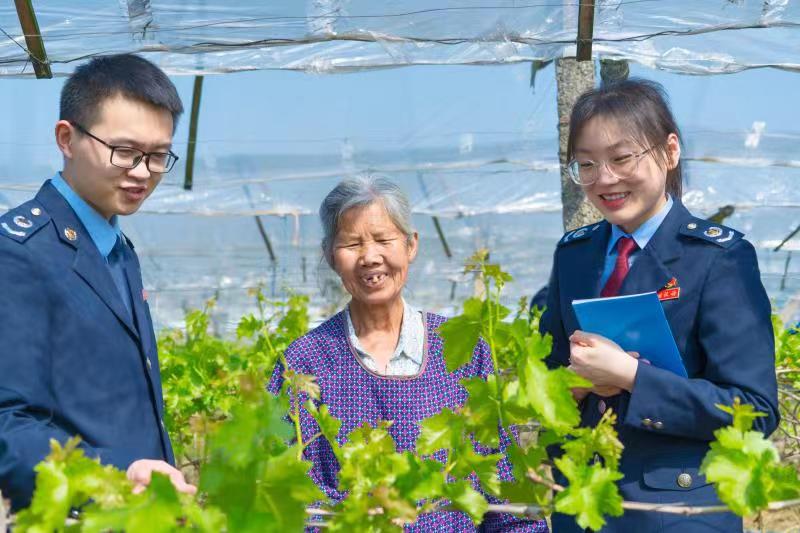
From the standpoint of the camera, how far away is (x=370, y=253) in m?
2.12

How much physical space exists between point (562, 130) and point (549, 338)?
2.96m

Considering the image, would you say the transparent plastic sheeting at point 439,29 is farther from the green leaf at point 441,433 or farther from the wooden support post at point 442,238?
the wooden support post at point 442,238

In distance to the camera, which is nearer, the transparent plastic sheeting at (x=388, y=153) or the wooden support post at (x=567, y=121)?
the wooden support post at (x=567, y=121)

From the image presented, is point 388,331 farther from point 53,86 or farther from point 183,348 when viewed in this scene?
point 53,86

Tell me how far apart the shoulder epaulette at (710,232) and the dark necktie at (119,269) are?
3.61ft

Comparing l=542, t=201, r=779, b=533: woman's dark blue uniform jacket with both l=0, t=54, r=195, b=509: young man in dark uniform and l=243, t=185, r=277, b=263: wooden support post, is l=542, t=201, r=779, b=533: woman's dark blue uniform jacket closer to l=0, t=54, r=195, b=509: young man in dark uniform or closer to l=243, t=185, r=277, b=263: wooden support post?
l=0, t=54, r=195, b=509: young man in dark uniform

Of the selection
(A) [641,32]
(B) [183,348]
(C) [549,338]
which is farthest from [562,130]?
(C) [549,338]

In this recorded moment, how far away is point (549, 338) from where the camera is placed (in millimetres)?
1122

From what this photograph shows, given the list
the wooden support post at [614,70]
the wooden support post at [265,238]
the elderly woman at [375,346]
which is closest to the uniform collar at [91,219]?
the elderly woman at [375,346]

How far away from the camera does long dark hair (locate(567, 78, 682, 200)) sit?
174cm

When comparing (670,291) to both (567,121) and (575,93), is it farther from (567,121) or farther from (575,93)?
Answer: (575,93)

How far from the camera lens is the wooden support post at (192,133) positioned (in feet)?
20.8

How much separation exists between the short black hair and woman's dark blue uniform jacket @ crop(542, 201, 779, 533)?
3.09 ft

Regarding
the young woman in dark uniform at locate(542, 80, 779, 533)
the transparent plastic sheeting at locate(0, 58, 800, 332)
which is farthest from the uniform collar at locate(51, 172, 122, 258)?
the transparent plastic sheeting at locate(0, 58, 800, 332)
